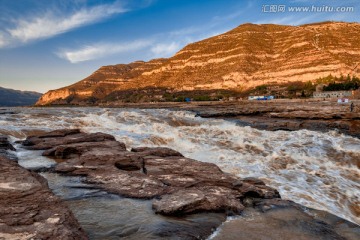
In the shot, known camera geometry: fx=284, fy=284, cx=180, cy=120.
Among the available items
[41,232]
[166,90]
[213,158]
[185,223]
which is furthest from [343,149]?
[166,90]

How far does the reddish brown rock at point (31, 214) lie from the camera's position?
3.72 meters

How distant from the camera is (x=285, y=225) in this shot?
5.62 m

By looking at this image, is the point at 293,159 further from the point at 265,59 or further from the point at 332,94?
the point at 265,59

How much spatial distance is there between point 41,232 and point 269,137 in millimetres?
19788

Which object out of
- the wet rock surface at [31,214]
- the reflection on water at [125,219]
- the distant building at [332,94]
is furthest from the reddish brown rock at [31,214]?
the distant building at [332,94]

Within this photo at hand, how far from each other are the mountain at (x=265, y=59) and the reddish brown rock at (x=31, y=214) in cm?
13782

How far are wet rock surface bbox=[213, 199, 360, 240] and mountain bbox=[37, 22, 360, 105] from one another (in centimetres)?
13392

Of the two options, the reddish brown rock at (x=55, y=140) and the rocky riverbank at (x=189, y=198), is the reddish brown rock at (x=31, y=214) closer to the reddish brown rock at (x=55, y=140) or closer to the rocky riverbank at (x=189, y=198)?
the rocky riverbank at (x=189, y=198)

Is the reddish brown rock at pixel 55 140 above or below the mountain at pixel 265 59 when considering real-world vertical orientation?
below

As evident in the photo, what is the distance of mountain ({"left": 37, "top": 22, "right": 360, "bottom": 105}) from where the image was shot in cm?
13425

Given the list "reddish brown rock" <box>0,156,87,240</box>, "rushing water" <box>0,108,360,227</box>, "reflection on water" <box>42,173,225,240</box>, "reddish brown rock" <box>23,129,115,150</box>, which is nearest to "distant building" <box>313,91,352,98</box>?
"rushing water" <box>0,108,360,227</box>

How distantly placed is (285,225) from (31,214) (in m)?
4.58

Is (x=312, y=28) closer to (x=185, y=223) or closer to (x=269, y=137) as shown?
(x=269, y=137)

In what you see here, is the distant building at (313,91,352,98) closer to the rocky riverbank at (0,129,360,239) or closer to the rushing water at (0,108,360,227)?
the rushing water at (0,108,360,227)
